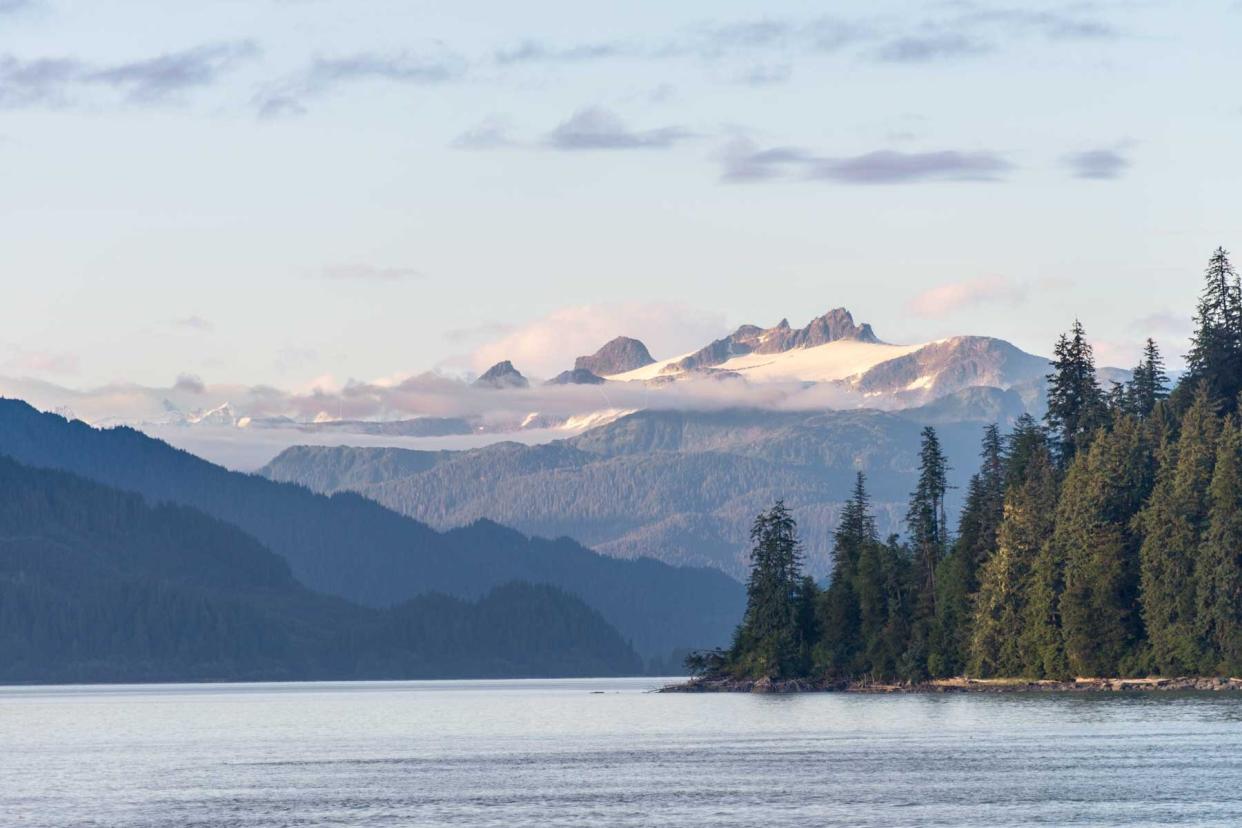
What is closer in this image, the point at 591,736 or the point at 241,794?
the point at 241,794

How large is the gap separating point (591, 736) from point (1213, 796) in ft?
277

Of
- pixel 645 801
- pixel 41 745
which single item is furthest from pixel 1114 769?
pixel 41 745

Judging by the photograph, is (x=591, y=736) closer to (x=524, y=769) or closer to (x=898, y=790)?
(x=524, y=769)

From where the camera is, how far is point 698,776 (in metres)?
138

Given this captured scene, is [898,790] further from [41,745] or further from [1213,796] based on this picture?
[41,745]

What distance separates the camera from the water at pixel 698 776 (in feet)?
374

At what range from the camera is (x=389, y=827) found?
110875 millimetres

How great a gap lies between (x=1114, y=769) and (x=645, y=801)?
1116 inches

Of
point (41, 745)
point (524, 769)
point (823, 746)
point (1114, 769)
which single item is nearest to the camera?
point (1114, 769)

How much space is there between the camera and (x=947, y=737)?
16425 centimetres

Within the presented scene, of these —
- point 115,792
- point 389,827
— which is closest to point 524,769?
point 115,792

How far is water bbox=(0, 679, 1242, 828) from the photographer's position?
114 m

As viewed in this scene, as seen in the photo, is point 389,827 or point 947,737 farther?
point 947,737

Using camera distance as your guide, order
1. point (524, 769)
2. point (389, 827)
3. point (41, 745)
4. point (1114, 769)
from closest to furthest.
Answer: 1. point (389, 827)
2. point (1114, 769)
3. point (524, 769)
4. point (41, 745)
